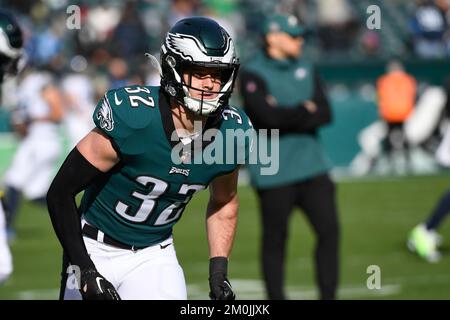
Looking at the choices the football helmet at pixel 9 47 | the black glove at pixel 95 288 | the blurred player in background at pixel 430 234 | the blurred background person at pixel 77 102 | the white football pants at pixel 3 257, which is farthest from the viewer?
the blurred background person at pixel 77 102

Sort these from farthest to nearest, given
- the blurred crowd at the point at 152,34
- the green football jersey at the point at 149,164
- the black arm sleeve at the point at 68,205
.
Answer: the blurred crowd at the point at 152,34, the green football jersey at the point at 149,164, the black arm sleeve at the point at 68,205

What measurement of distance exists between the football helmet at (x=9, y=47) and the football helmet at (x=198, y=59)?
151cm

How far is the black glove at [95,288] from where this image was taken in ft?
14.7

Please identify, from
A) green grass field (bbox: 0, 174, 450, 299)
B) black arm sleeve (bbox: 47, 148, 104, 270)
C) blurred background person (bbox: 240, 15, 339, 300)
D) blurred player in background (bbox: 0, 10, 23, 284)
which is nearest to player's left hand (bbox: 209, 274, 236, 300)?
black arm sleeve (bbox: 47, 148, 104, 270)

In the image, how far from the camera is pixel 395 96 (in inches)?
718

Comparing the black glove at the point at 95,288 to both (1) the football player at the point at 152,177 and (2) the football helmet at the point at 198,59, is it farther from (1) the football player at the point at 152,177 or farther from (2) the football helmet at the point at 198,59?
(2) the football helmet at the point at 198,59

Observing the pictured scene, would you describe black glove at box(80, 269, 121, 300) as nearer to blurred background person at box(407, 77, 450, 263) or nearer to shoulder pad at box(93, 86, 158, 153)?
shoulder pad at box(93, 86, 158, 153)

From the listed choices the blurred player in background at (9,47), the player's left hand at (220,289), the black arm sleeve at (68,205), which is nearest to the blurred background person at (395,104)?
the blurred player in background at (9,47)

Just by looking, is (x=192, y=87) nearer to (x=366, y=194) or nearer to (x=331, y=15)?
(x=366, y=194)

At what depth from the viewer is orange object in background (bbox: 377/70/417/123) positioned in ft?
59.9

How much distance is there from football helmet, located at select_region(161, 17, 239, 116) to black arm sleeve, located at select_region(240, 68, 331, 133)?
2815mm

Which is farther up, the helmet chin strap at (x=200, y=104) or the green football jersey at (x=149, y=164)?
the helmet chin strap at (x=200, y=104)

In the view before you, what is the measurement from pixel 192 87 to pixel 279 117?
2907 millimetres
